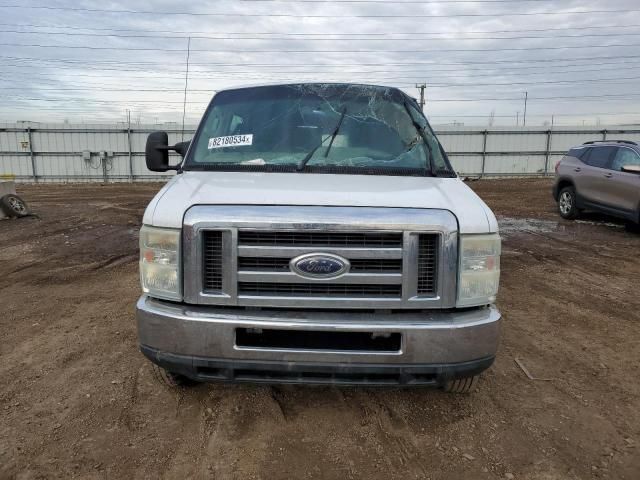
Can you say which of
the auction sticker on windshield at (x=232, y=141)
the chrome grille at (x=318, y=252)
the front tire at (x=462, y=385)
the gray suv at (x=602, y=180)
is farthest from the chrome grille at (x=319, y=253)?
the gray suv at (x=602, y=180)

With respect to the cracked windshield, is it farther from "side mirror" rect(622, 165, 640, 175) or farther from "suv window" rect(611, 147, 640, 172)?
"suv window" rect(611, 147, 640, 172)

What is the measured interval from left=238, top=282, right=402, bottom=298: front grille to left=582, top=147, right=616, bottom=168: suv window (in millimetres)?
9715

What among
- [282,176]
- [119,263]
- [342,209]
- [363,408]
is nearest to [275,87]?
[282,176]

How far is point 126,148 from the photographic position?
23.5 metres

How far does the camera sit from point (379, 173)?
3385 millimetres

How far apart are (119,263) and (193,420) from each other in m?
4.77

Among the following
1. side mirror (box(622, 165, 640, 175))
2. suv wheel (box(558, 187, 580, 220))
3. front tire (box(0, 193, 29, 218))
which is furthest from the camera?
suv wheel (box(558, 187, 580, 220))

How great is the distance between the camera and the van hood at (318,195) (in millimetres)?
2660

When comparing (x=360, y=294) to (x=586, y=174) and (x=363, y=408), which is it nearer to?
(x=363, y=408)

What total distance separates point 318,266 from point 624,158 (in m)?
9.74

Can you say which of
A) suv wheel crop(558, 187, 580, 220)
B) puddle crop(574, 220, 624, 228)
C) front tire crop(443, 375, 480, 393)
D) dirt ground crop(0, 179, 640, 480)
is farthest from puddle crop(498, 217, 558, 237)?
front tire crop(443, 375, 480, 393)

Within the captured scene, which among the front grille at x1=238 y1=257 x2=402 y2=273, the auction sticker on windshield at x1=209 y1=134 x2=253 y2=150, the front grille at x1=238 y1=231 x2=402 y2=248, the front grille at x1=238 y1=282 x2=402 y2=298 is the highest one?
the auction sticker on windshield at x1=209 y1=134 x2=253 y2=150

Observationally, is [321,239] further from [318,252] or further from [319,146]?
[319,146]

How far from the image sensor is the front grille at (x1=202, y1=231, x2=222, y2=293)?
262 centimetres
